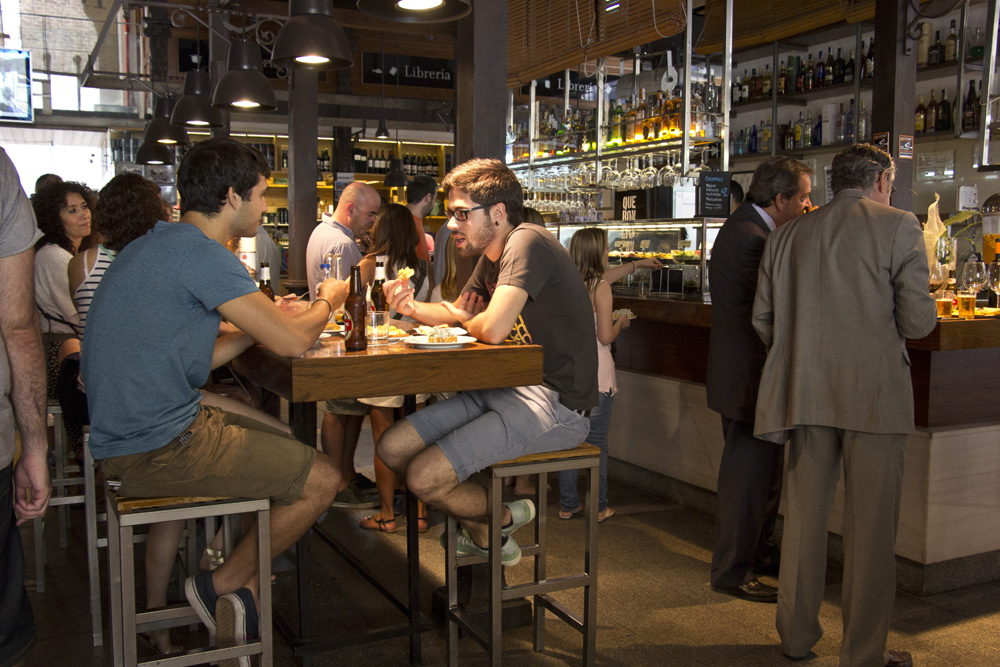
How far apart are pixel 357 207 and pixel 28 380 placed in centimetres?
363

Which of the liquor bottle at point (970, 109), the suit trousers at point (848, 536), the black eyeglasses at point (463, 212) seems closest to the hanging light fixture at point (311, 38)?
the black eyeglasses at point (463, 212)

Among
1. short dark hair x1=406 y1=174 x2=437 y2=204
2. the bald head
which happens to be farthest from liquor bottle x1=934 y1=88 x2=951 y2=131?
the bald head

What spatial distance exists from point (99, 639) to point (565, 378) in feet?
6.52

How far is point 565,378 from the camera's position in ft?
8.95

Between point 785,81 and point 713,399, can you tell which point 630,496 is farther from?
point 785,81

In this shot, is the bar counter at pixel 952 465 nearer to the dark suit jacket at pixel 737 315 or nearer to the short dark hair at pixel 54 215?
the dark suit jacket at pixel 737 315

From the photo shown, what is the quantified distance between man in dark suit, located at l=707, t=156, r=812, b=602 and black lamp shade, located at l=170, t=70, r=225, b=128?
4.54 metres

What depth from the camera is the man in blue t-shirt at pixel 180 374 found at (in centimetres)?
218

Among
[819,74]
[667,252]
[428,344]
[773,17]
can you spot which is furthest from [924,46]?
[428,344]

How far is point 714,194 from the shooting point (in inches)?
206

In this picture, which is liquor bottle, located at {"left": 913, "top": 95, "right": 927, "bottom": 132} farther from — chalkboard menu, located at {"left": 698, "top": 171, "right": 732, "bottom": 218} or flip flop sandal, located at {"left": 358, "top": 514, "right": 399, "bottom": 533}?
flip flop sandal, located at {"left": 358, "top": 514, "right": 399, "bottom": 533}

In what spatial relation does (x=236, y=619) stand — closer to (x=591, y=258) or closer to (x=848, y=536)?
(x=848, y=536)

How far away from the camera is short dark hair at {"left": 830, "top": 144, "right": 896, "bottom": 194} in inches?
110

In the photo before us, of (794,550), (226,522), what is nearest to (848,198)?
(794,550)
